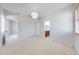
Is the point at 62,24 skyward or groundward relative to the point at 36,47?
skyward

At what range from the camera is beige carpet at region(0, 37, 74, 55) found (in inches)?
71.4

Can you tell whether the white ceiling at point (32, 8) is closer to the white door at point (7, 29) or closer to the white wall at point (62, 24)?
the white wall at point (62, 24)

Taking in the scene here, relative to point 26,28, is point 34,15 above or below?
above

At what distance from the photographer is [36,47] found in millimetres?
1940

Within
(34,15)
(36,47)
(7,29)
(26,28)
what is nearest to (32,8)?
(34,15)

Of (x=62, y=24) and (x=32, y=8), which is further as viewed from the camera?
(x=62, y=24)

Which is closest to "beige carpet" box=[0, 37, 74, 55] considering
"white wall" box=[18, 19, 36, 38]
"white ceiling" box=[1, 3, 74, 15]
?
"white wall" box=[18, 19, 36, 38]

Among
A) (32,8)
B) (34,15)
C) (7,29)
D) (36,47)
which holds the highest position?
(32,8)

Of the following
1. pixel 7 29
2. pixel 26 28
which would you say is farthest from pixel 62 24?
pixel 7 29

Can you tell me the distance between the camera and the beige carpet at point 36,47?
1.81 meters

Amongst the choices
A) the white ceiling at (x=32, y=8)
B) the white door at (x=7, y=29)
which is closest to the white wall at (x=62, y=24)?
the white ceiling at (x=32, y=8)

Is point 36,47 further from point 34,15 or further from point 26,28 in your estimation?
point 34,15

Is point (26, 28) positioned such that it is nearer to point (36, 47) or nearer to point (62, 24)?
point (36, 47)

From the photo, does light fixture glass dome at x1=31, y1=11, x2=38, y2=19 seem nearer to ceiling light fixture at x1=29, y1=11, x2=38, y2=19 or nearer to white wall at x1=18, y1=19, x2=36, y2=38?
ceiling light fixture at x1=29, y1=11, x2=38, y2=19
